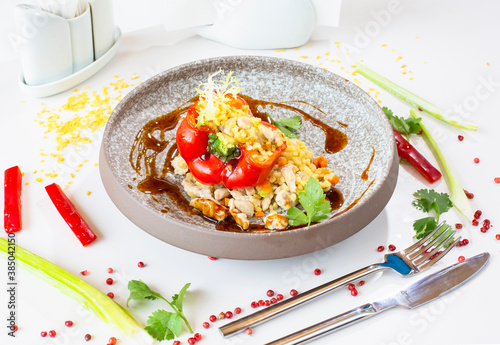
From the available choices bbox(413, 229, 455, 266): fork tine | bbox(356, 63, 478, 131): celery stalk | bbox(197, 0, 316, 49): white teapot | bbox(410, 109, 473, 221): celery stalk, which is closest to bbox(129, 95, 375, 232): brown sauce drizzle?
bbox(413, 229, 455, 266): fork tine

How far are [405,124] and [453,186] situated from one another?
1.54ft

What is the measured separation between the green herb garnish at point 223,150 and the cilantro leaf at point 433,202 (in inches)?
34.3

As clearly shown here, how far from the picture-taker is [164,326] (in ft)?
7.23

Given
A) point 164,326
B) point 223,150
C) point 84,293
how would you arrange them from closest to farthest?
point 164,326
point 84,293
point 223,150

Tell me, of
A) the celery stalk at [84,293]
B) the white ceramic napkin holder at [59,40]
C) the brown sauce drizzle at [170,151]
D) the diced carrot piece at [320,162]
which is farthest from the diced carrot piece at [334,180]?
the white ceramic napkin holder at [59,40]

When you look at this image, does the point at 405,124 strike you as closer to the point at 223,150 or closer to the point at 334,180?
the point at 334,180

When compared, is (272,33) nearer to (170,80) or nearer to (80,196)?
(170,80)

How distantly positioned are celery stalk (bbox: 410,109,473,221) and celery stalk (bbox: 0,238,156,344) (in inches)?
58.7

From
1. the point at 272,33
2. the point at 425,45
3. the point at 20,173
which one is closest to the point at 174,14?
the point at 272,33

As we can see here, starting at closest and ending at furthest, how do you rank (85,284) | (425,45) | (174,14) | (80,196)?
1. (85,284)
2. (80,196)
3. (174,14)
4. (425,45)

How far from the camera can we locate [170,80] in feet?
10.0

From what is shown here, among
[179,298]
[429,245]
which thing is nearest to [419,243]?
[429,245]

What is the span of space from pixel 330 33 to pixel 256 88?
3.49ft

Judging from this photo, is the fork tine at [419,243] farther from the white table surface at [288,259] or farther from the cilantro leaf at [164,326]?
the cilantro leaf at [164,326]
